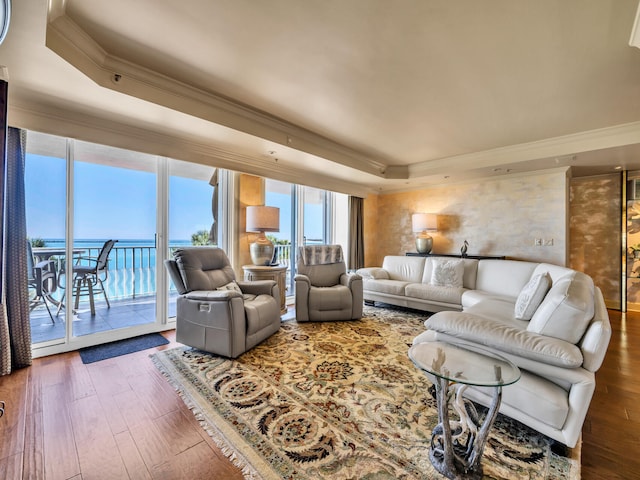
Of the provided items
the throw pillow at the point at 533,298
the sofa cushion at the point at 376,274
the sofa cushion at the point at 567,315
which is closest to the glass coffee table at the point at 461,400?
the sofa cushion at the point at 567,315

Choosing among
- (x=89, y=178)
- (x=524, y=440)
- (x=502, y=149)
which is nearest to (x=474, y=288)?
(x=502, y=149)

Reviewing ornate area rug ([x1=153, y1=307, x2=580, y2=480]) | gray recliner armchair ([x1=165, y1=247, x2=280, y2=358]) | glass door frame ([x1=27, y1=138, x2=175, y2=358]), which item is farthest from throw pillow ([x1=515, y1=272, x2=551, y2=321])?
glass door frame ([x1=27, y1=138, x2=175, y2=358])

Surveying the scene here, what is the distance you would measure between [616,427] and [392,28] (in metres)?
2.85

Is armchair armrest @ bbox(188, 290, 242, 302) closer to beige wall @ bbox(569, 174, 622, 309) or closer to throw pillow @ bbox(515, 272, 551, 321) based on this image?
throw pillow @ bbox(515, 272, 551, 321)

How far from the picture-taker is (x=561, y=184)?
417 centimetres

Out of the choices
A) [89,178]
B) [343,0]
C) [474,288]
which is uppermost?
[343,0]

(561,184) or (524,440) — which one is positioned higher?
(561,184)

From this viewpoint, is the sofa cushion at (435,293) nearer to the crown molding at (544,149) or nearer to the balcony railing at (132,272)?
the crown molding at (544,149)

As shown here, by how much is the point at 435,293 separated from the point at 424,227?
1790 millimetres

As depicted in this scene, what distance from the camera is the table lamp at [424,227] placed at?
5199mm

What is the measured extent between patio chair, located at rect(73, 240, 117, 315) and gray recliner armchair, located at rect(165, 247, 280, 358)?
0.89 m

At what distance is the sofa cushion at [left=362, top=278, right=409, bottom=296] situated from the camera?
13.5ft

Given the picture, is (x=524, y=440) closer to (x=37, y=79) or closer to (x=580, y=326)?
(x=580, y=326)

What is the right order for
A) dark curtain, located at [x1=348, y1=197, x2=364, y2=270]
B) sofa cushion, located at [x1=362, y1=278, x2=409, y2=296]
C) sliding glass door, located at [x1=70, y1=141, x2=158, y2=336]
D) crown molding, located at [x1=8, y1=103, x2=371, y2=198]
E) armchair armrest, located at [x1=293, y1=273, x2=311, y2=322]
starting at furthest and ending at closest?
1. dark curtain, located at [x1=348, y1=197, x2=364, y2=270]
2. sofa cushion, located at [x1=362, y1=278, x2=409, y2=296]
3. armchair armrest, located at [x1=293, y1=273, x2=311, y2=322]
4. sliding glass door, located at [x1=70, y1=141, x2=158, y2=336]
5. crown molding, located at [x1=8, y1=103, x2=371, y2=198]
